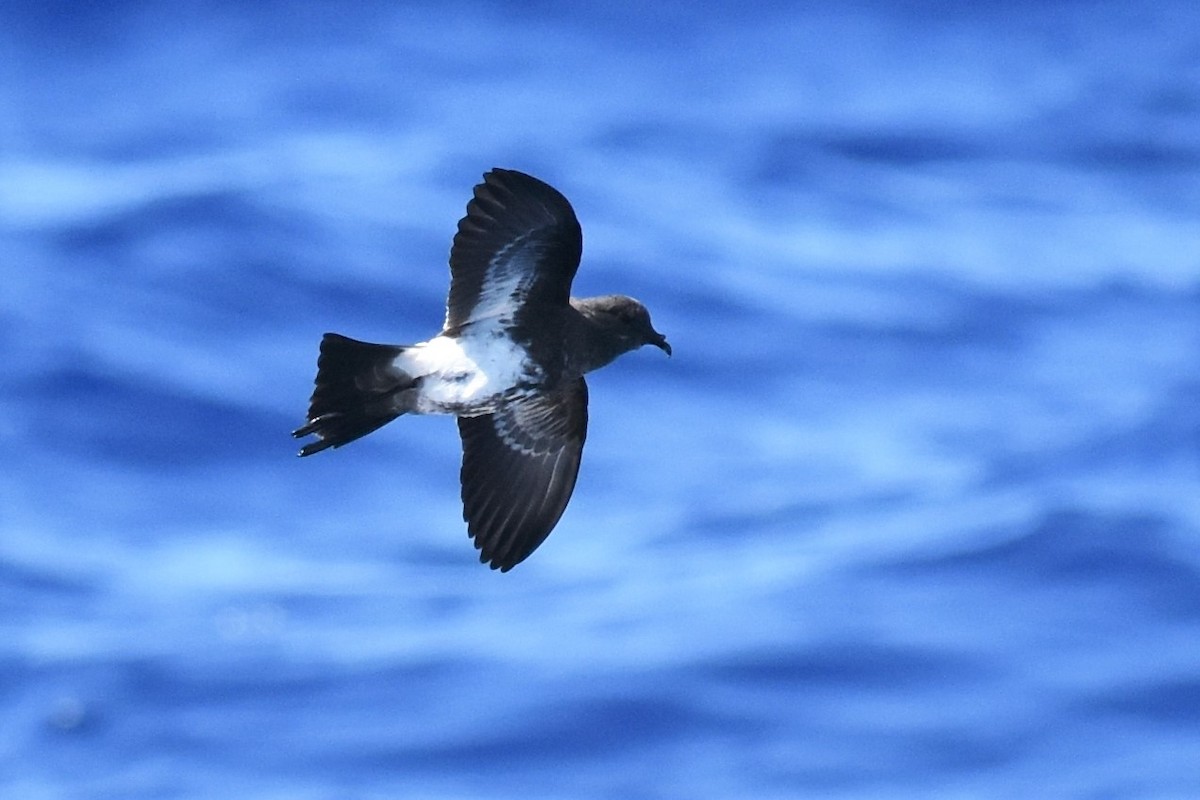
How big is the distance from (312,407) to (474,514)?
3.61 ft

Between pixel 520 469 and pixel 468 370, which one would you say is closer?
pixel 468 370

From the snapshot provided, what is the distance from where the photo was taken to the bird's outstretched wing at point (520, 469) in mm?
8555

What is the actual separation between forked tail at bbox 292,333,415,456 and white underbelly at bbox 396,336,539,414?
0.06m

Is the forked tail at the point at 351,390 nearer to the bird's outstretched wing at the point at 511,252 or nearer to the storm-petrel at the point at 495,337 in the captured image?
the storm-petrel at the point at 495,337

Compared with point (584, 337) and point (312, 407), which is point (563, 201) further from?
point (312, 407)

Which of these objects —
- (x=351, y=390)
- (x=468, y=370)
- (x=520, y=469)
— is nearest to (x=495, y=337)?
(x=468, y=370)

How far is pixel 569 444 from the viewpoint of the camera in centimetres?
875

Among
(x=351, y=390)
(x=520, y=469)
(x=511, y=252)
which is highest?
(x=511, y=252)

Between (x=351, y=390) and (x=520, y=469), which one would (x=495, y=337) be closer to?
(x=351, y=390)

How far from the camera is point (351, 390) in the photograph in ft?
25.5

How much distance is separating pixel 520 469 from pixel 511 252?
119cm

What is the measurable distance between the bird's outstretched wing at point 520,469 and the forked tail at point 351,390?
811 mm

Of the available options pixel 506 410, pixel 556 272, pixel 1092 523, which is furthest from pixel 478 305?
pixel 1092 523

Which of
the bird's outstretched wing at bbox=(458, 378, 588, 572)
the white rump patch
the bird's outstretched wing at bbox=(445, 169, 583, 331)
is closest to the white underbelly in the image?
the white rump patch
